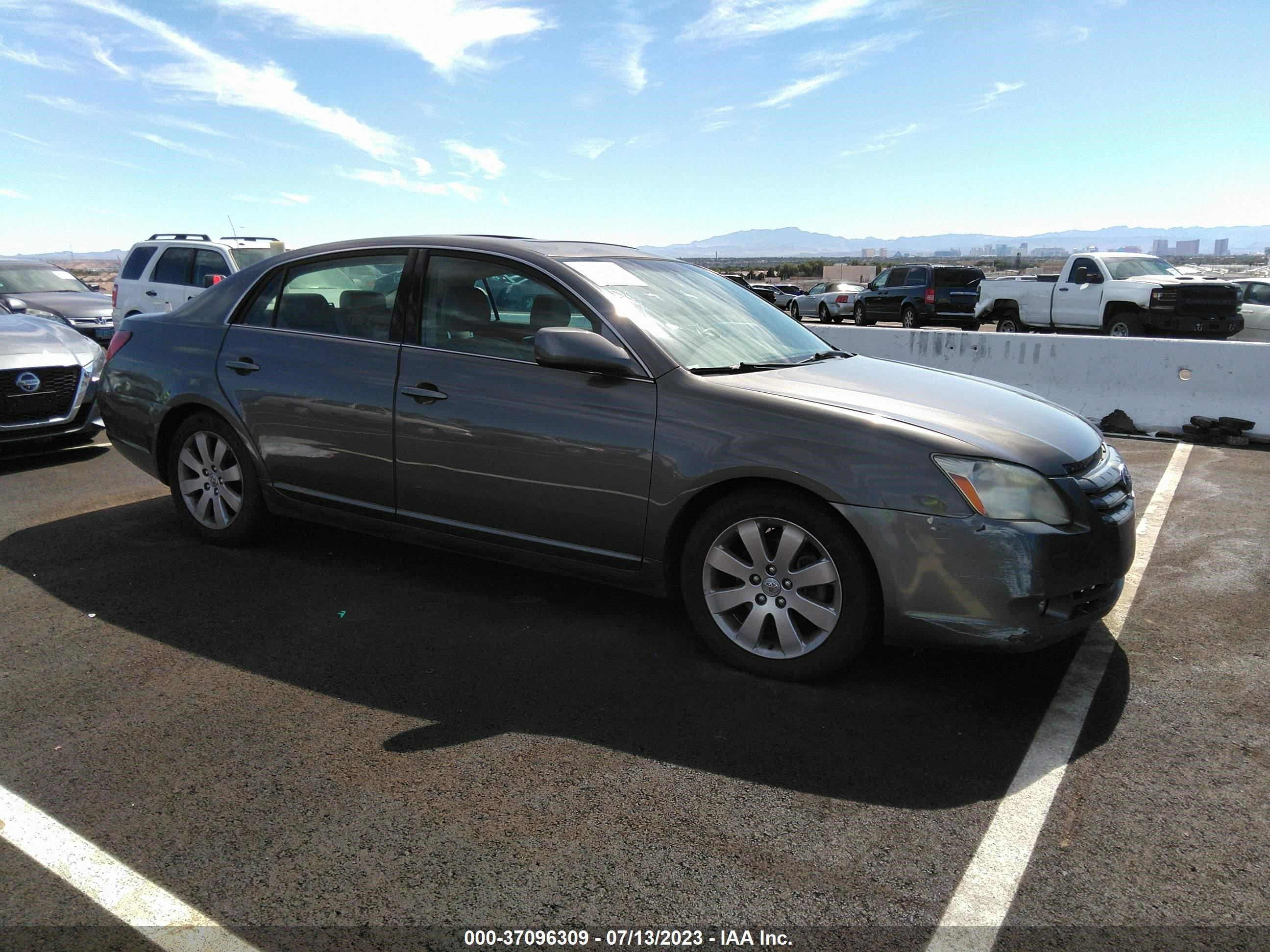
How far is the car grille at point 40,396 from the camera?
24.3 feet

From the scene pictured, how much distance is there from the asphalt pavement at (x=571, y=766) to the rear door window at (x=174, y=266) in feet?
33.7

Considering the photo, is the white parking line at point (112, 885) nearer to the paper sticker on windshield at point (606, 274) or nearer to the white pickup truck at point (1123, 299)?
the paper sticker on windshield at point (606, 274)

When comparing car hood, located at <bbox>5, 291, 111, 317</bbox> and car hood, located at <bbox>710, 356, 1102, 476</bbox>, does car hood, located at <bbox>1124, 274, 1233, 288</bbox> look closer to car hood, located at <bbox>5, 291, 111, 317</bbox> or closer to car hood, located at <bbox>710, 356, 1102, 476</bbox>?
car hood, located at <bbox>710, 356, 1102, 476</bbox>

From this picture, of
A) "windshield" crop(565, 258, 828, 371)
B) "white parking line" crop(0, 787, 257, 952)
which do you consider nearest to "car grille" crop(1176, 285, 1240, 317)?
"windshield" crop(565, 258, 828, 371)

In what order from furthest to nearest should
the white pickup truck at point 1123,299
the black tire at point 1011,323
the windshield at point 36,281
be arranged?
the black tire at point 1011,323
the white pickup truck at point 1123,299
the windshield at point 36,281

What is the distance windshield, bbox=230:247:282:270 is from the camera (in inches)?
549

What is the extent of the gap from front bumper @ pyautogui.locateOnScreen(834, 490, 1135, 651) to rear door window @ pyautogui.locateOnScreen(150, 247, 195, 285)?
1309 cm

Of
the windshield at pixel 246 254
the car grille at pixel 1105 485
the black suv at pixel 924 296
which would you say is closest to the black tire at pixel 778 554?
the car grille at pixel 1105 485

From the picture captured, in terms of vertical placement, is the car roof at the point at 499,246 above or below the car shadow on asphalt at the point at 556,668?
above

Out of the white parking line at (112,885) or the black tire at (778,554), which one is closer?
the white parking line at (112,885)

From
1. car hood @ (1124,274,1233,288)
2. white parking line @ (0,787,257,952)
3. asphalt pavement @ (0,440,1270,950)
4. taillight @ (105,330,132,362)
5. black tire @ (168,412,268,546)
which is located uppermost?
car hood @ (1124,274,1233,288)

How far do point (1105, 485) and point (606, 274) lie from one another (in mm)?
2253

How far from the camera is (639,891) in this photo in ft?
8.47

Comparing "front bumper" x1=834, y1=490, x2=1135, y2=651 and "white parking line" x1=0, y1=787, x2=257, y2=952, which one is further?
"front bumper" x1=834, y1=490, x2=1135, y2=651
